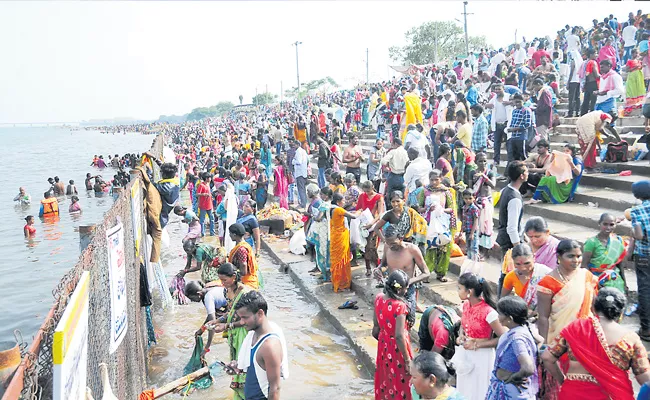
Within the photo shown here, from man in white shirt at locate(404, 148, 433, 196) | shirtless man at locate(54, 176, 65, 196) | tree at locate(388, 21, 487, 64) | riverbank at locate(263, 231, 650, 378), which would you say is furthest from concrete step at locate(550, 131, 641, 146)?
tree at locate(388, 21, 487, 64)

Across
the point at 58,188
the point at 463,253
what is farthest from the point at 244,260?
the point at 58,188

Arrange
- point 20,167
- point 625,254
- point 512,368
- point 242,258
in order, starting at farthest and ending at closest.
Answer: point 20,167 < point 242,258 < point 625,254 < point 512,368

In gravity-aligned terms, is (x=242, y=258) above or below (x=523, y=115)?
below

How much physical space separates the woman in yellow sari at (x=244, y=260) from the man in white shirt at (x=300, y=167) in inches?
328

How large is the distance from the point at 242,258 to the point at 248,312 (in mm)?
2434

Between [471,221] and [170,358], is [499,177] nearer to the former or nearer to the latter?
[471,221]

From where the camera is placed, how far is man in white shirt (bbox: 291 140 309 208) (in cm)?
1469

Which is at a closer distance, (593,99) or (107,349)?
(107,349)

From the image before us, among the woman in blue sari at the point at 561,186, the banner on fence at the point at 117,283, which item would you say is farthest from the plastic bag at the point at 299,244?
the banner on fence at the point at 117,283

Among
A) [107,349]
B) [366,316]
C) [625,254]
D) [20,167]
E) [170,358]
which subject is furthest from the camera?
[20,167]

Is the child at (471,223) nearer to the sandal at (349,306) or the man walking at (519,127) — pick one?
the sandal at (349,306)

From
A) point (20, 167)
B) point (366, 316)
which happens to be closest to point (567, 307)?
point (366, 316)

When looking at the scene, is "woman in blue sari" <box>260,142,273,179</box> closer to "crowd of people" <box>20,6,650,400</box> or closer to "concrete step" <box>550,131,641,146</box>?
"crowd of people" <box>20,6,650,400</box>

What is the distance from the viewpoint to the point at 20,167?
69.2m
